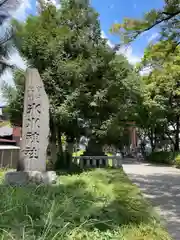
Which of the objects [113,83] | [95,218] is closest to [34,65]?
[113,83]

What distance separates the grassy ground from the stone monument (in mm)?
1061

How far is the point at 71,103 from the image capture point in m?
8.59

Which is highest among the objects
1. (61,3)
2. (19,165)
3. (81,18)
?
(61,3)

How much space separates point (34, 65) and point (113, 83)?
270cm

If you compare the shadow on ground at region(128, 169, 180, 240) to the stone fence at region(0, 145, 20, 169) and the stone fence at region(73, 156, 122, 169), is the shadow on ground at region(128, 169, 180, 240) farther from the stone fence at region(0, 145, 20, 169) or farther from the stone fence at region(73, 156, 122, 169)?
the stone fence at region(0, 145, 20, 169)

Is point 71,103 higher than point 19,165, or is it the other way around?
point 71,103

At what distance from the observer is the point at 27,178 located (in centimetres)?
555

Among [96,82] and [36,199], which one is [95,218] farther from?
[96,82]

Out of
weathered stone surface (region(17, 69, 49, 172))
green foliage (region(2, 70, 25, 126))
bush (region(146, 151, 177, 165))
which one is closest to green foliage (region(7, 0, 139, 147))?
green foliage (region(2, 70, 25, 126))

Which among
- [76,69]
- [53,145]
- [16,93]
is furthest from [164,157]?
[16,93]

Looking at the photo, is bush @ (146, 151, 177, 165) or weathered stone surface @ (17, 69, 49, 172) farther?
bush @ (146, 151, 177, 165)

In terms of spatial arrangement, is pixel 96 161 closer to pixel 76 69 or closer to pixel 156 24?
pixel 76 69

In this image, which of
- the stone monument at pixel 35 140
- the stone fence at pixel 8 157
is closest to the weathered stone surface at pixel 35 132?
the stone monument at pixel 35 140

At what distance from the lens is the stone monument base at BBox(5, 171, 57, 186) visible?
17.9 feet
